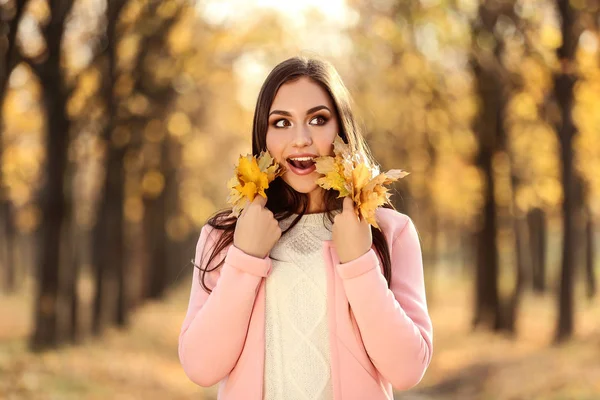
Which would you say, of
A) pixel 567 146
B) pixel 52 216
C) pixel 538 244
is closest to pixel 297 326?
pixel 52 216

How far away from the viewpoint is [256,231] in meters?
2.76

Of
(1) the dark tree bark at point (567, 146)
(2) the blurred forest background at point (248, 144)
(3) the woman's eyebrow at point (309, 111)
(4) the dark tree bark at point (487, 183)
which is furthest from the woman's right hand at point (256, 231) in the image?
(4) the dark tree bark at point (487, 183)

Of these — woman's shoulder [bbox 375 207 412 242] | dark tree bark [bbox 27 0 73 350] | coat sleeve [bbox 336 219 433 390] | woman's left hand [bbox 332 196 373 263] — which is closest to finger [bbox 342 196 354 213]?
woman's left hand [bbox 332 196 373 263]

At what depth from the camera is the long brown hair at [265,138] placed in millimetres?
2881

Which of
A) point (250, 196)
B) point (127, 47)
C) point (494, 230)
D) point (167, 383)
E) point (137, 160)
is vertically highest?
point (127, 47)

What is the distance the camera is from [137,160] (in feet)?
61.3

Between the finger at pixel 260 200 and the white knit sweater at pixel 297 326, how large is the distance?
18 centimetres

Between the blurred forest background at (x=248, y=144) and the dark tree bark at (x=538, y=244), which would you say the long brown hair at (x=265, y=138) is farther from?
the dark tree bark at (x=538, y=244)

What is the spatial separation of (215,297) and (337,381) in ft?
1.60

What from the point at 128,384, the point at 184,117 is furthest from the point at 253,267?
the point at 184,117

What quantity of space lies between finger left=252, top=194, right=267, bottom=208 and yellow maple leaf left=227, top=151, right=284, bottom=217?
1 centimetres

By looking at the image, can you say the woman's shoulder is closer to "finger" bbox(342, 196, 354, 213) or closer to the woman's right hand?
"finger" bbox(342, 196, 354, 213)

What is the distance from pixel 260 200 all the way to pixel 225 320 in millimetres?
431

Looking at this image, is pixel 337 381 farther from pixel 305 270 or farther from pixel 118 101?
pixel 118 101
